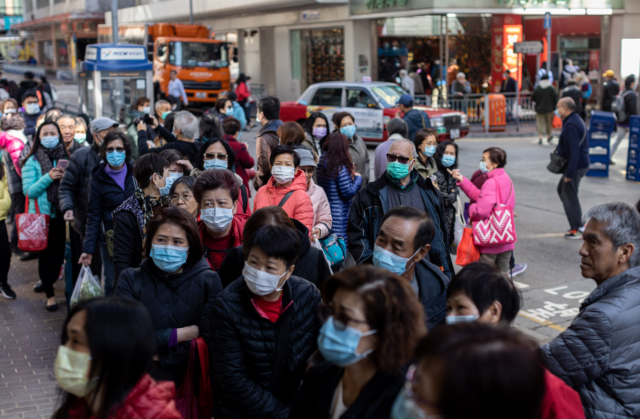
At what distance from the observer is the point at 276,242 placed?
11.0 feet

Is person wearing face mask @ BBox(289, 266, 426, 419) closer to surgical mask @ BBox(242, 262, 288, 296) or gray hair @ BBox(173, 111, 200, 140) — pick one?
surgical mask @ BBox(242, 262, 288, 296)

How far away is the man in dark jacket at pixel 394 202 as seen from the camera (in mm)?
5023

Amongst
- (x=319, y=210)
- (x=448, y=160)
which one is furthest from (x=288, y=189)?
(x=448, y=160)

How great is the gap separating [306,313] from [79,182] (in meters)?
4.05

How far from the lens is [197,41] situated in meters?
27.9

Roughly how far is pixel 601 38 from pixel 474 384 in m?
30.0

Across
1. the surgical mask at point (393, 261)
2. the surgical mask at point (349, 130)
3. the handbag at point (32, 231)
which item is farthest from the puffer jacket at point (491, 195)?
the handbag at point (32, 231)

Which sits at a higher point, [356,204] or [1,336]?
[356,204]

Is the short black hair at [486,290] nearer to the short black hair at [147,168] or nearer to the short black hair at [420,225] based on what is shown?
the short black hair at [420,225]

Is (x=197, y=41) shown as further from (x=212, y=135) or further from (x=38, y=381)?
(x=38, y=381)

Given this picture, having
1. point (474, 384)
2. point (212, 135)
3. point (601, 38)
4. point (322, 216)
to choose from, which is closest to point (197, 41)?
point (601, 38)

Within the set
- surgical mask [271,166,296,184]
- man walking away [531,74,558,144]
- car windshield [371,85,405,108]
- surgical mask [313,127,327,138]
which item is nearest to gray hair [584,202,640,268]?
surgical mask [271,166,296,184]

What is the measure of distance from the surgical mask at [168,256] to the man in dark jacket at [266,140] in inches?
110

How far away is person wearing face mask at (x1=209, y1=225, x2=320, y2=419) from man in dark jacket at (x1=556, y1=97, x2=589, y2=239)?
7.38 m
